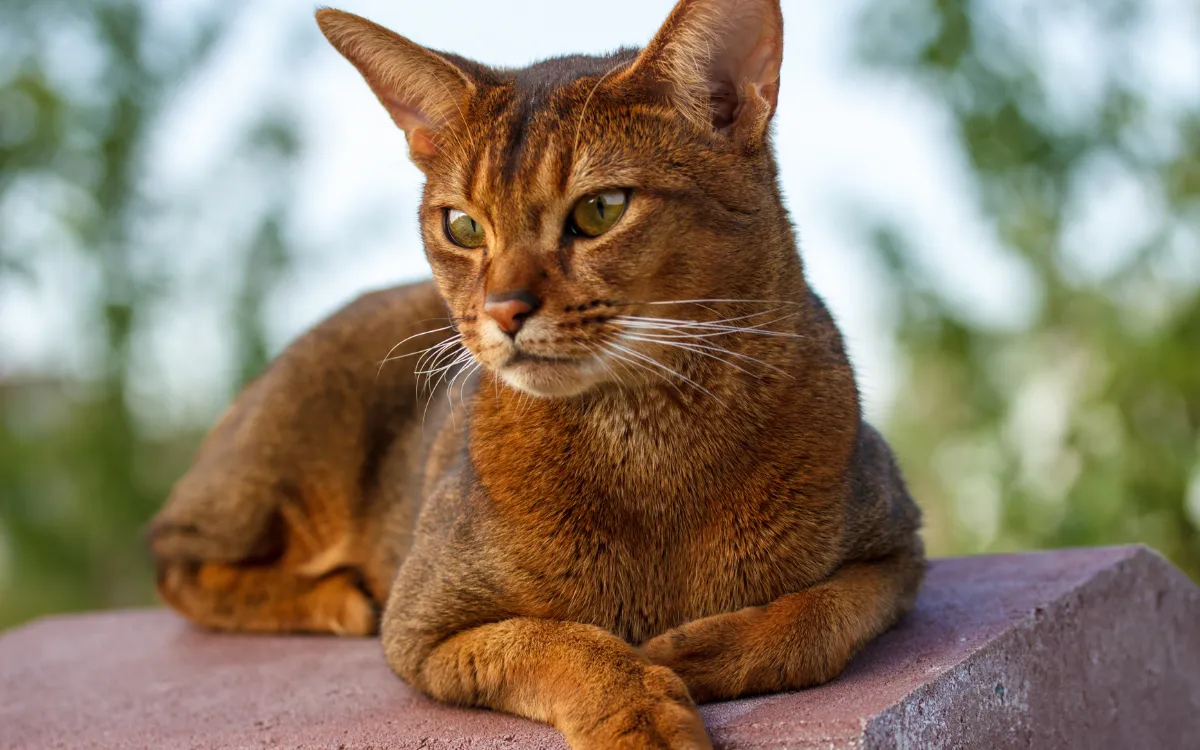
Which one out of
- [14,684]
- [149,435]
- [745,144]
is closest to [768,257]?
[745,144]

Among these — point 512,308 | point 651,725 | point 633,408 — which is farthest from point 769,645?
point 512,308

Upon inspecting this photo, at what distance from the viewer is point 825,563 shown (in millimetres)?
2373

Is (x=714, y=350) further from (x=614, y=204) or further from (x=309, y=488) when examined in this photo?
(x=309, y=488)

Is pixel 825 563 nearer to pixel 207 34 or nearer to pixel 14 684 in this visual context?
pixel 14 684

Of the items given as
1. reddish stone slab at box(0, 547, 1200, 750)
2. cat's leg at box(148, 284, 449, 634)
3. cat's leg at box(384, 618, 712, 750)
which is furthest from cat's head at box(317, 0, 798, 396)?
cat's leg at box(148, 284, 449, 634)

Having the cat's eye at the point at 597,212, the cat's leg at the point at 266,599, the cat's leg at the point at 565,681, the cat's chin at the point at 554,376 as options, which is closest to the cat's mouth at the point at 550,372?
the cat's chin at the point at 554,376

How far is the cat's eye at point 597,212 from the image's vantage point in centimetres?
219

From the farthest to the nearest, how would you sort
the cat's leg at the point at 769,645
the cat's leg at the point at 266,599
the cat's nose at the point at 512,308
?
1. the cat's leg at the point at 266,599
2. the cat's leg at the point at 769,645
3. the cat's nose at the point at 512,308

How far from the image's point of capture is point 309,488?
364 centimetres

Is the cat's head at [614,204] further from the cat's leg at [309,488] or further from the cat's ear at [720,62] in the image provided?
the cat's leg at [309,488]

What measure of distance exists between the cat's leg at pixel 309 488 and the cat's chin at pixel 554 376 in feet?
4.59

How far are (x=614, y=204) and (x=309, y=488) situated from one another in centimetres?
181

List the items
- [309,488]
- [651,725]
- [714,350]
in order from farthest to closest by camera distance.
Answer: [309,488] → [714,350] → [651,725]

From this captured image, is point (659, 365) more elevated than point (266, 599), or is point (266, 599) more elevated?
point (659, 365)
